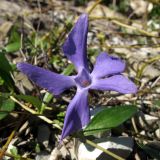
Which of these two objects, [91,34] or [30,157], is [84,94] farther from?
[91,34]

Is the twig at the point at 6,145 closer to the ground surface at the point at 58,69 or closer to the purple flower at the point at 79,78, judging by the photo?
the ground surface at the point at 58,69

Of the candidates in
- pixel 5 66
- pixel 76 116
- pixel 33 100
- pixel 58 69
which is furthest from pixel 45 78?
pixel 58 69

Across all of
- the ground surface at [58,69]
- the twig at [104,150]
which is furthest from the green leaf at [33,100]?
the twig at [104,150]

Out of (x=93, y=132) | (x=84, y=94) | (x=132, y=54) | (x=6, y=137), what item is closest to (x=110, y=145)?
(x=93, y=132)

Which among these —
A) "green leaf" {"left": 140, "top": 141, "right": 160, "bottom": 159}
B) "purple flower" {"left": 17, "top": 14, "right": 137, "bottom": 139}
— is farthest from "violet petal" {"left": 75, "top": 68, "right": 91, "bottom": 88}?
"green leaf" {"left": 140, "top": 141, "right": 160, "bottom": 159}

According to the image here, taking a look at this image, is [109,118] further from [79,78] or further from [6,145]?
[6,145]
